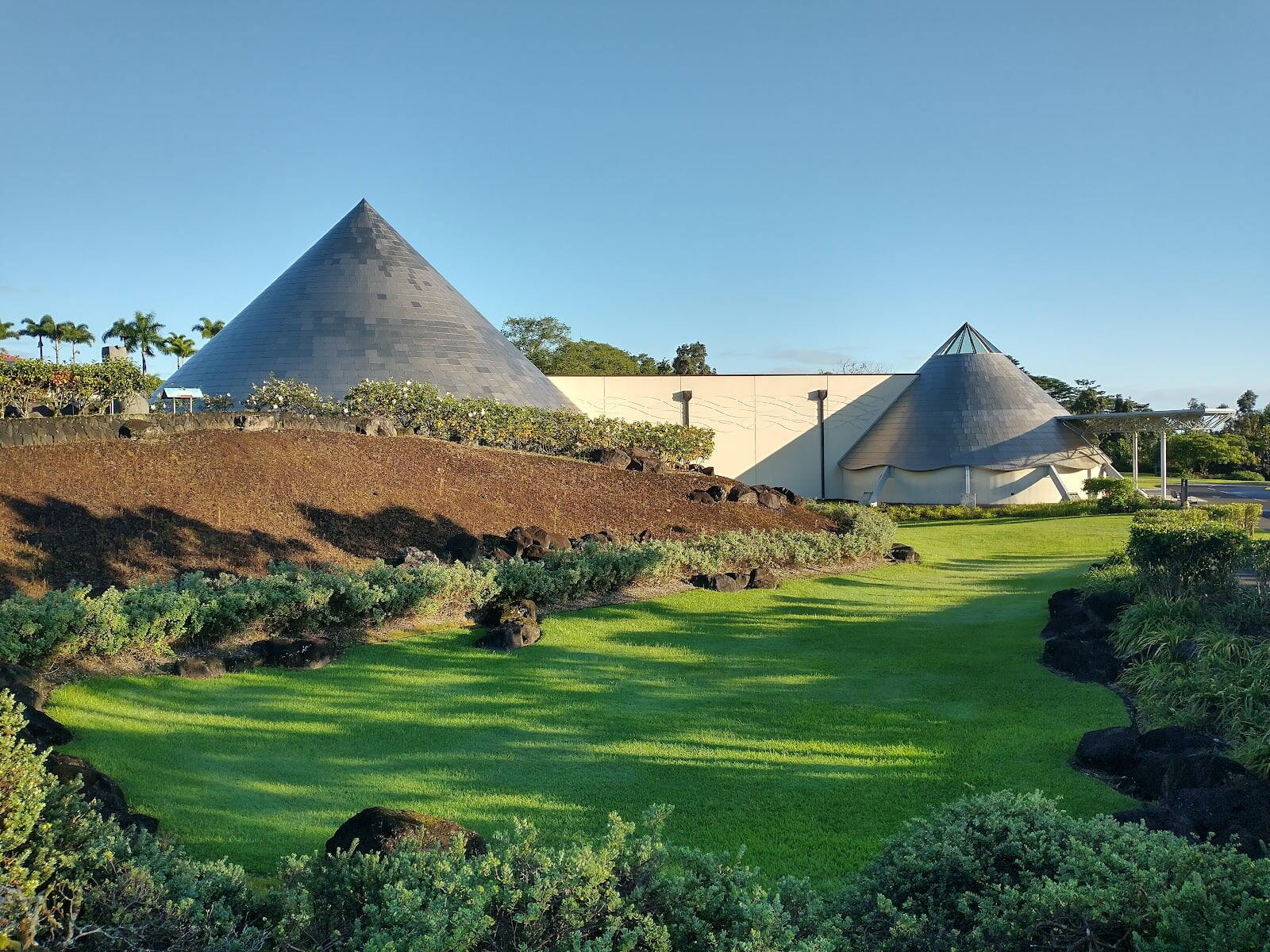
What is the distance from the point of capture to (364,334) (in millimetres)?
24703

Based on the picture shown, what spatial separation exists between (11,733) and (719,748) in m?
4.46

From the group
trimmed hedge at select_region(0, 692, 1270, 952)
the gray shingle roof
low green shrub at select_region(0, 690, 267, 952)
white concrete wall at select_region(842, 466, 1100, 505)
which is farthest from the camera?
the gray shingle roof

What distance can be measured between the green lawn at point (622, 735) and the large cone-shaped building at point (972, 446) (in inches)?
824

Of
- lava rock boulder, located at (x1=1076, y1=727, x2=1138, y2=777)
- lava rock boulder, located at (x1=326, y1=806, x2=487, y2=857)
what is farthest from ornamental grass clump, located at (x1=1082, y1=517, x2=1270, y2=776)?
lava rock boulder, located at (x1=326, y1=806, x2=487, y2=857)

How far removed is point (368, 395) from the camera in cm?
1847

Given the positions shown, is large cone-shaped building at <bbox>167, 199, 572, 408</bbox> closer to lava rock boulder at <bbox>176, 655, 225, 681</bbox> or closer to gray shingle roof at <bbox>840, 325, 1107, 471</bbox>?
gray shingle roof at <bbox>840, 325, 1107, 471</bbox>

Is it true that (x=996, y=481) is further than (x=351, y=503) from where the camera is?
Yes

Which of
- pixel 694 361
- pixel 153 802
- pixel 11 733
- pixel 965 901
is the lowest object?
pixel 153 802

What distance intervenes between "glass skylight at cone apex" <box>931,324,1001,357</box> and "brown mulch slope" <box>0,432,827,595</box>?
754 inches

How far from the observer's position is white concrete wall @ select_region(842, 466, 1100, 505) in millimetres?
30422

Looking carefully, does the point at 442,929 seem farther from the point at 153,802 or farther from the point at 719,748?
the point at 719,748

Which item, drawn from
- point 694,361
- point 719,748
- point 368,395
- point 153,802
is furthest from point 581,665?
point 694,361

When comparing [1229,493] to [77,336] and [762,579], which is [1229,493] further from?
[77,336]

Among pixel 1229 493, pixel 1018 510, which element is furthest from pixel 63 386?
pixel 1229 493
